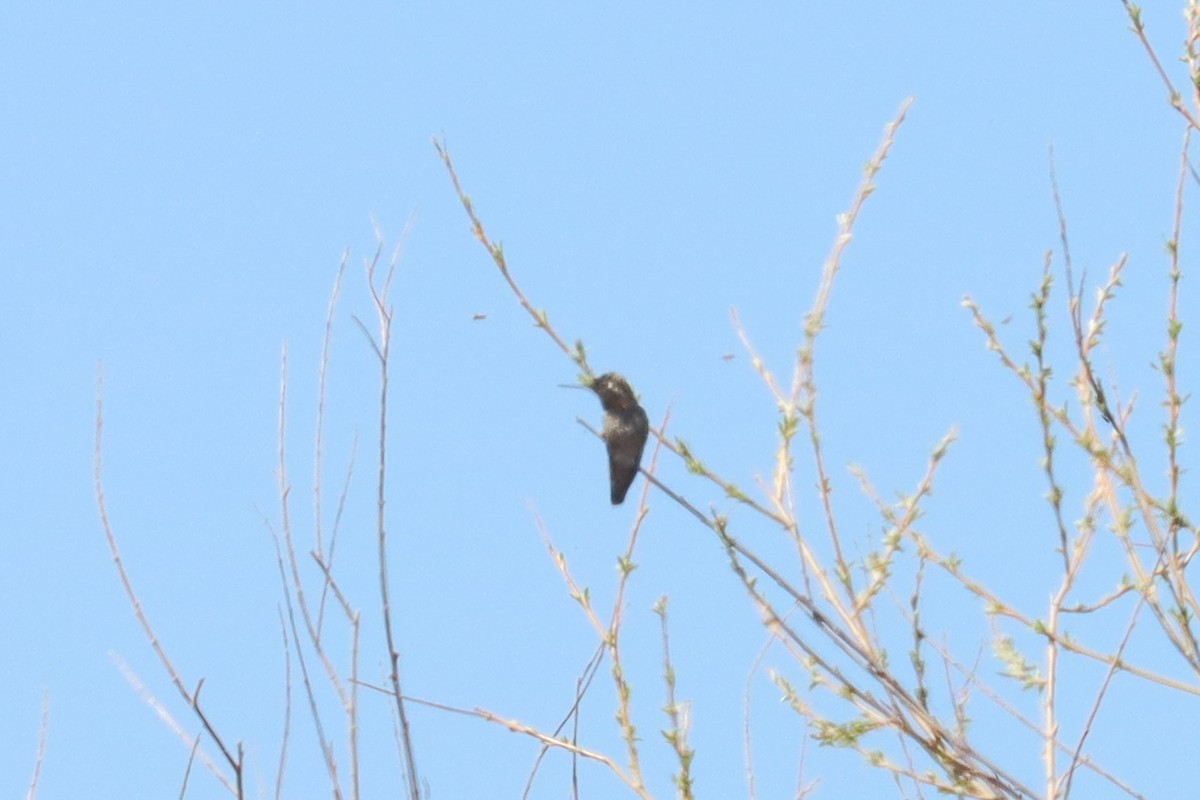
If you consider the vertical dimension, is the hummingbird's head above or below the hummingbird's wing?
above

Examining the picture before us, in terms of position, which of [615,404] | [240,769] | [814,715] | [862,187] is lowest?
[240,769]

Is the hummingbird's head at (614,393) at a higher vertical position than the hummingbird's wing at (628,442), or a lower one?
higher

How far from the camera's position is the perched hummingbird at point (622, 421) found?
3.72m

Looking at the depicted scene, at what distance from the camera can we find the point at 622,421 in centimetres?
372

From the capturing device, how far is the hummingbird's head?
372 cm

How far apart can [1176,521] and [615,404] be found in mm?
1335

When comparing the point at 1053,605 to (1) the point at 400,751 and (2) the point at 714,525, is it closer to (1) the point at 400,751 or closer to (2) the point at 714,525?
(2) the point at 714,525

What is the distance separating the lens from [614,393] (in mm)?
3732

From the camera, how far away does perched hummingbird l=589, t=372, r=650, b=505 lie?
372cm

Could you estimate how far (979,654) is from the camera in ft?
12.1

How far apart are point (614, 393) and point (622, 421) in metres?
0.07

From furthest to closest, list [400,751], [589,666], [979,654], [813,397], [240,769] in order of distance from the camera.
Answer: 1. [979,654]
2. [589,666]
3. [813,397]
4. [400,751]
5. [240,769]

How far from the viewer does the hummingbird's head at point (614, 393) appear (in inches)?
147

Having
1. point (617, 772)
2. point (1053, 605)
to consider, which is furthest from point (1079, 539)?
point (617, 772)
